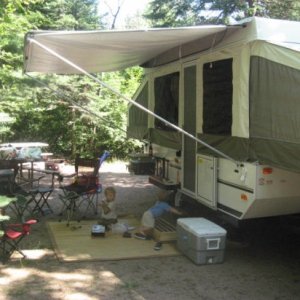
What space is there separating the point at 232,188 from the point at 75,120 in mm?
10178

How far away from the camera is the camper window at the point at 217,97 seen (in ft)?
17.4

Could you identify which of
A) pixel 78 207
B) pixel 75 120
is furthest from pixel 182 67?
pixel 75 120

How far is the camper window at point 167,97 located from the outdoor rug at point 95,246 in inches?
76.2

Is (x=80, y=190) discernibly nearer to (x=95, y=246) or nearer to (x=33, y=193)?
(x=33, y=193)

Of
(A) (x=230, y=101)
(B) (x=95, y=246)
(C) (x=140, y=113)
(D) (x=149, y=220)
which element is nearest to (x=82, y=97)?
(C) (x=140, y=113)

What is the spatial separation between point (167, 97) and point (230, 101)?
2.13 m

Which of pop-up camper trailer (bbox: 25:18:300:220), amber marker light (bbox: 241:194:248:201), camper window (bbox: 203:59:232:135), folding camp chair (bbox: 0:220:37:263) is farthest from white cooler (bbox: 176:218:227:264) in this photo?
folding camp chair (bbox: 0:220:37:263)

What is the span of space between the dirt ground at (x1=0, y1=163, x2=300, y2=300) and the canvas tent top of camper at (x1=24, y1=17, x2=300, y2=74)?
211 centimetres

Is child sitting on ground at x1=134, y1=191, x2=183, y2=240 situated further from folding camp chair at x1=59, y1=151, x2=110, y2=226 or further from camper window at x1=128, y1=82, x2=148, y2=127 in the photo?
camper window at x1=128, y1=82, x2=148, y2=127

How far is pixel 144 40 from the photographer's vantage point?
5.33 metres

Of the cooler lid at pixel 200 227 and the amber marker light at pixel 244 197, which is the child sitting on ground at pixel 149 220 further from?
the amber marker light at pixel 244 197

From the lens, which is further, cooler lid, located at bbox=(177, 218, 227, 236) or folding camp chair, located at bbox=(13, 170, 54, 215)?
folding camp chair, located at bbox=(13, 170, 54, 215)

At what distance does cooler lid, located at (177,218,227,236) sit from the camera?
5.06m

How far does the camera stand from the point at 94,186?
23.5 feet
